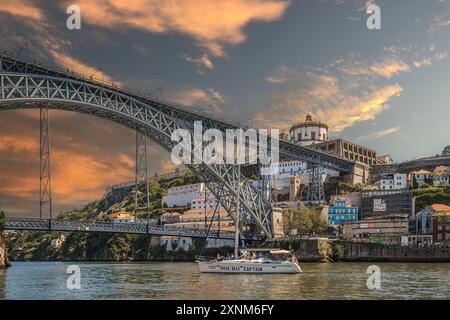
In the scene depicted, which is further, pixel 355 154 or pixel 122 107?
pixel 355 154

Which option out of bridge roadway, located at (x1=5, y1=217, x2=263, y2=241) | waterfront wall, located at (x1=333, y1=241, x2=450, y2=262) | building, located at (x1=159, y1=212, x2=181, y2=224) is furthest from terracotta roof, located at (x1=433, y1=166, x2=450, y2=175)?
building, located at (x1=159, y1=212, x2=181, y2=224)

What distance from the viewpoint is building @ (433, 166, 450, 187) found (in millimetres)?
89438

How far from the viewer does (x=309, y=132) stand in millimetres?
123938

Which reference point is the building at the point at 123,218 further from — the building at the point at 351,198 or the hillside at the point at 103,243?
the building at the point at 351,198

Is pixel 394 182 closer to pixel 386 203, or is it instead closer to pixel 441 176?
pixel 441 176

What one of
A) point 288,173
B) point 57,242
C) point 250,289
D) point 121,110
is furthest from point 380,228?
point 57,242

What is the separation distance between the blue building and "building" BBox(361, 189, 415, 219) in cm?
161

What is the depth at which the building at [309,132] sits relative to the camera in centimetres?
12312

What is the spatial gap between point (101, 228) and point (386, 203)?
42.8 metres

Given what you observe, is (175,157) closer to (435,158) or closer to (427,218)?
(427,218)

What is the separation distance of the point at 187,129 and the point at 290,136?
68.9m

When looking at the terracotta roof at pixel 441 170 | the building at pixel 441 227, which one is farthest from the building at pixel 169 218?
the building at pixel 441 227
